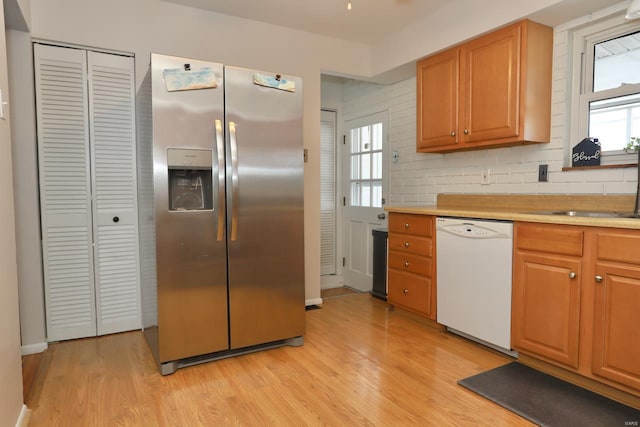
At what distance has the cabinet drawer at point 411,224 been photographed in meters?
3.05

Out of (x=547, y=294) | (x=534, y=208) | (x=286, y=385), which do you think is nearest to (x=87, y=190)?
(x=286, y=385)

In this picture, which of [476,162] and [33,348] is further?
[476,162]

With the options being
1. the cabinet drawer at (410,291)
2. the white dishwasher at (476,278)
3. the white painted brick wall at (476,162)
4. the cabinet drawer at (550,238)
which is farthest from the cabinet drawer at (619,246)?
the cabinet drawer at (410,291)

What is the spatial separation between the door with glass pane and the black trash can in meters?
0.24

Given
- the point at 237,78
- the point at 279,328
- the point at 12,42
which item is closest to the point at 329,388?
the point at 279,328

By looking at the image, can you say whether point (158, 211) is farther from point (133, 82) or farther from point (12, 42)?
point (12, 42)

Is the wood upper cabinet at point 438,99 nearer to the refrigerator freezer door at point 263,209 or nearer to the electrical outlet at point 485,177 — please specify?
the electrical outlet at point 485,177

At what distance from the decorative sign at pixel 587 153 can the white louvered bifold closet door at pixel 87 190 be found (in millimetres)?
3186

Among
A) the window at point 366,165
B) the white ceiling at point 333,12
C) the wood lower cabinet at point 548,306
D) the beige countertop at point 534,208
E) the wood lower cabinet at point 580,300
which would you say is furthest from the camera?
Answer: the window at point 366,165

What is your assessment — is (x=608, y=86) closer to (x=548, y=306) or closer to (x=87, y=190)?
(x=548, y=306)

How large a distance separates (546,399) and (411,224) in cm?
152

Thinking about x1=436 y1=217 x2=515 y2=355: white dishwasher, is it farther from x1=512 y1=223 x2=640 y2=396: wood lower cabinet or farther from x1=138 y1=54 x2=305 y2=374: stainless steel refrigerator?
x1=138 y1=54 x2=305 y2=374: stainless steel refrigerator

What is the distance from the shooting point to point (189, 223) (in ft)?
7.88

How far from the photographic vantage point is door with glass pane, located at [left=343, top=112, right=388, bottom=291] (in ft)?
14.0
